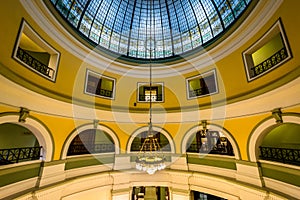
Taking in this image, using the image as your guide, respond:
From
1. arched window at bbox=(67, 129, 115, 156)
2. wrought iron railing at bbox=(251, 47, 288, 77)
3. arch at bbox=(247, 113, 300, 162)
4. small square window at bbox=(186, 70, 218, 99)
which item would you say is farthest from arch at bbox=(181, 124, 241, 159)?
arched window at bbox=(67, 129, 115, 156)

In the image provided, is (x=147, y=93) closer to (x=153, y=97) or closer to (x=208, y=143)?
(x=153, y=97)

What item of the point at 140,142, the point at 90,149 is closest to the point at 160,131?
the point at 140,142

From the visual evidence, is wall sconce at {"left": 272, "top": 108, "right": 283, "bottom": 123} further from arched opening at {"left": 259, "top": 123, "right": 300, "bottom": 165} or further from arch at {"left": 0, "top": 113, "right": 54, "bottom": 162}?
arch at {"left": 0, "top": 113, "right": 54, "bottom": 162}

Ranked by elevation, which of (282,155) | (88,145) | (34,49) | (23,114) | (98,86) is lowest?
(282,155)

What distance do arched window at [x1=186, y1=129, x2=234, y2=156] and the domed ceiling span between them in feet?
19.3

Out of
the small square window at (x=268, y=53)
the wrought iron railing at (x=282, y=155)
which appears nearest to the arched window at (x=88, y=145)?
the wrought iron railing at (x=282, y=155)

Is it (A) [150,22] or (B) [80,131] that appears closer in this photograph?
(B) [80,131]

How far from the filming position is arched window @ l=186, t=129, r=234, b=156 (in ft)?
29.3

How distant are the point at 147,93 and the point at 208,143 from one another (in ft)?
17.9

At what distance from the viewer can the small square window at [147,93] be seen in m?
10.5

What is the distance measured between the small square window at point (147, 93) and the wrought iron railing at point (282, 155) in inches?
239

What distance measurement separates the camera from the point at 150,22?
11117 millimetres

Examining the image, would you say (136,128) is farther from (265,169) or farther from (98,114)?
Answer: (265,169)

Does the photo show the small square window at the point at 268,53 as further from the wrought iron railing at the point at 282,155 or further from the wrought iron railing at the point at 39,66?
the wrought iron railing at the point at 39,66
